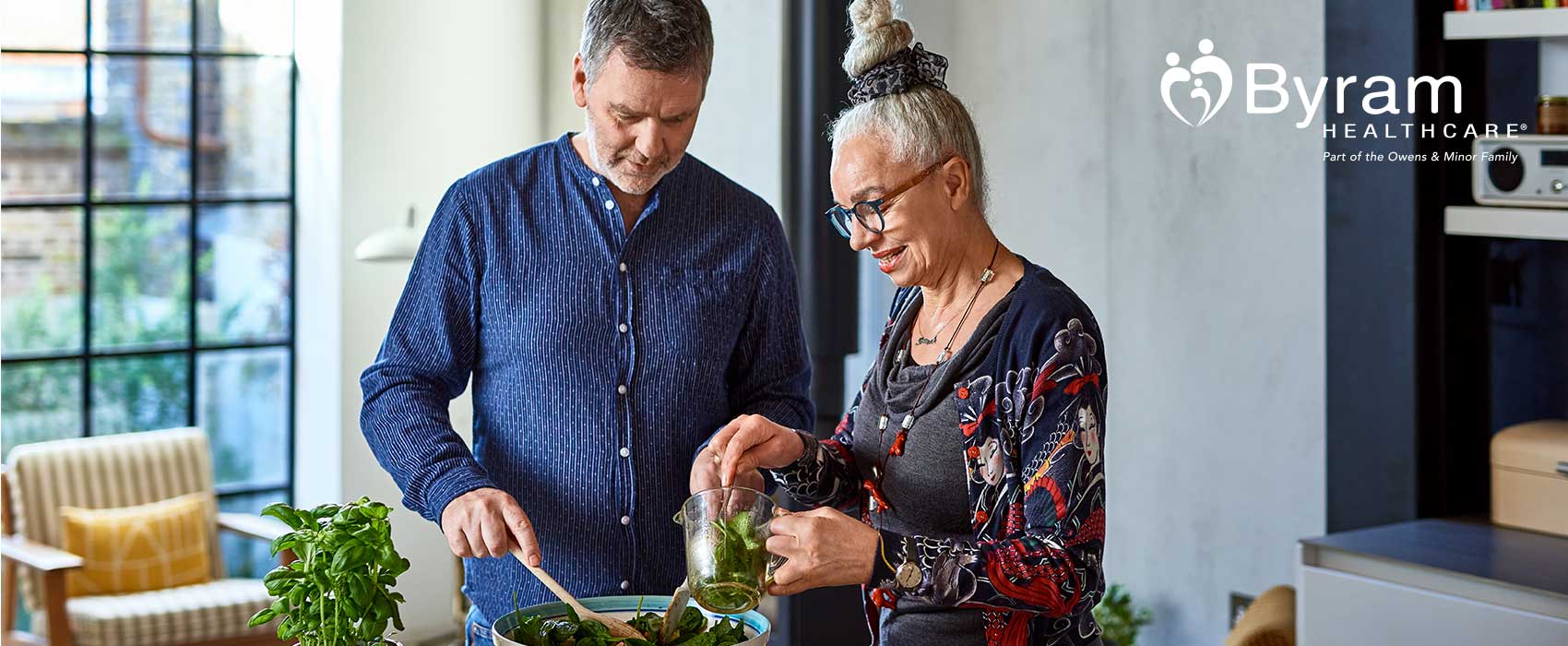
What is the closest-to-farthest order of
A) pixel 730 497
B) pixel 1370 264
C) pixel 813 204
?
pixel 730 497 < pixel 1370 264 < pixel 813 204

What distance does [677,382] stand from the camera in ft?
6.64

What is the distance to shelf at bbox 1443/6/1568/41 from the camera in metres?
2.82

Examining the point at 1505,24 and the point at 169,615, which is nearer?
the point at 1505,24

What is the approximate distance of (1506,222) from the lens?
2.94 m

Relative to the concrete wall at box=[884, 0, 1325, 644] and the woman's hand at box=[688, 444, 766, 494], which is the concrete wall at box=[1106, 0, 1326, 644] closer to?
the concrete wall at box=[884, 0, 1325, 644]

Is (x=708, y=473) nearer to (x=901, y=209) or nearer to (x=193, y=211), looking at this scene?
(x=901, y=209)

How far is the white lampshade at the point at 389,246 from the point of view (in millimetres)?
4777

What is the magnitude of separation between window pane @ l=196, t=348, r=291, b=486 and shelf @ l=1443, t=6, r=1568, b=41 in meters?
4.27

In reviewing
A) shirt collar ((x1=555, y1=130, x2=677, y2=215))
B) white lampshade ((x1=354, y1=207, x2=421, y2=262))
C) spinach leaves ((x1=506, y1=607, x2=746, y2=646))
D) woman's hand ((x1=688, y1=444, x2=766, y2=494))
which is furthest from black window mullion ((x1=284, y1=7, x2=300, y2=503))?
spinach leaves ((x1=506, y1=607, x2=746, y2=646))

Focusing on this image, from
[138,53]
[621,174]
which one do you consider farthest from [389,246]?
[621,174]

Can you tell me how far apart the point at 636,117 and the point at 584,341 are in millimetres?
319

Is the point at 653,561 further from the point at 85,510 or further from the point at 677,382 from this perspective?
the point at 85,510

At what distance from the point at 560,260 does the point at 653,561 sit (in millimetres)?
438

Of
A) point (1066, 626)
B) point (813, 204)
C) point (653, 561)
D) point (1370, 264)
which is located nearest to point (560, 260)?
point (653, 561)
